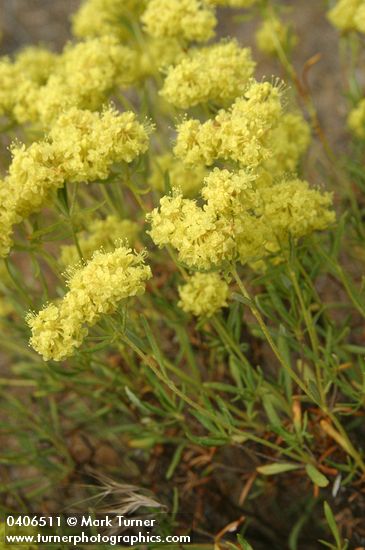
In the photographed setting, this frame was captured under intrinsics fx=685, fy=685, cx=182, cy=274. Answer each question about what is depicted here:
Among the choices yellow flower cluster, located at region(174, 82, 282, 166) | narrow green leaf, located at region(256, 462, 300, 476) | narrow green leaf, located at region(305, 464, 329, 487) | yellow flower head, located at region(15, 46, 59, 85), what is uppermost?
yellow flower head, located at region(15, 46, 59, 85)

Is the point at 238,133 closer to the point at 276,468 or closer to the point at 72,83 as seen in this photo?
the point at 72,83

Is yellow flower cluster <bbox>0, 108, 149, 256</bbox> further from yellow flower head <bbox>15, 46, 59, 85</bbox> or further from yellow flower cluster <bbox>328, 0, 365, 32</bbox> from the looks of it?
yellow flower cluster <bbox>328, 0, 365, 32</bbox>

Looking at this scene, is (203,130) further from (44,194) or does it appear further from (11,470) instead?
(11,470)

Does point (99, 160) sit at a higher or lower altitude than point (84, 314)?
higher

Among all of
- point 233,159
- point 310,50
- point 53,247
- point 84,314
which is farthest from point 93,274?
point 310,50

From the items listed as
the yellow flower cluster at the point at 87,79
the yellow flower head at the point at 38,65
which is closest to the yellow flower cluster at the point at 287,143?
the yellow flower cluster at the point at 87,79

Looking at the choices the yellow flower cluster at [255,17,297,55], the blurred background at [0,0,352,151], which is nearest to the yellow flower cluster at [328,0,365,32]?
the yellow flower cluster at [255,17,297,55]
